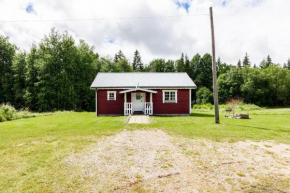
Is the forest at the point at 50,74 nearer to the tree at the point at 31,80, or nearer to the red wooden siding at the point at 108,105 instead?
the tree at the point at 31,80

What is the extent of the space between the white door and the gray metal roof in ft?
3.33

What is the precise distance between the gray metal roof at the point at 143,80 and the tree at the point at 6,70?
21692mm

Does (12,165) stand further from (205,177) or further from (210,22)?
(210,22)

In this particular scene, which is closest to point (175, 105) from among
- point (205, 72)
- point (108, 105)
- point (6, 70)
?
point (108, 105)

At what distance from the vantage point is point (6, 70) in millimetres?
31672

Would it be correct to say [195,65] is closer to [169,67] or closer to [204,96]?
[169,67]

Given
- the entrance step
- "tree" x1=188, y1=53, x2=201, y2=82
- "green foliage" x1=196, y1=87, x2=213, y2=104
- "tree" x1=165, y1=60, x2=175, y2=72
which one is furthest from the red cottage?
"tree" x1=165, y1=60, x2=175, y2=72

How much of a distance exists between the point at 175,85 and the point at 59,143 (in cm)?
1305

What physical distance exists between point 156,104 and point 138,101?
6.16 feet

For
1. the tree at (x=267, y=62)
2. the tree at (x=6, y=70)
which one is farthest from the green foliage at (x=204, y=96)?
the tree at (x=267, y=62)

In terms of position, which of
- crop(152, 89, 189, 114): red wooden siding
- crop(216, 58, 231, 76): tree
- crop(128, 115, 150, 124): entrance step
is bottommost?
crop(128, 115, 150, 124): entrance step

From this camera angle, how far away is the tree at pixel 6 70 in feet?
101

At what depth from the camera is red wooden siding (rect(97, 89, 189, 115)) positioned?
17.7 meters

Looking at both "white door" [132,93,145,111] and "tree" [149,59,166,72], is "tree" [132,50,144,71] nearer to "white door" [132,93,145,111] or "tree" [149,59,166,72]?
"tree" [149,59,166,72]
